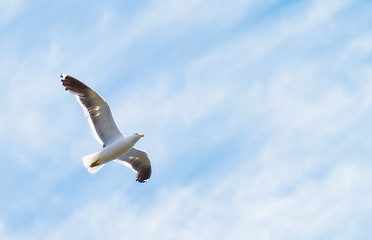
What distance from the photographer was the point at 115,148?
92.6ft

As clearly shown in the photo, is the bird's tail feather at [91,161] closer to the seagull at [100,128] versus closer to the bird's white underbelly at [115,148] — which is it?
the seagull at [100,128]

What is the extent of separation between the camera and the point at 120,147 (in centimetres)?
2825

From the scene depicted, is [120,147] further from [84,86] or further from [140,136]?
[84,86]

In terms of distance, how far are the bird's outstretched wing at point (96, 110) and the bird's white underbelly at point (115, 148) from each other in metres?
0.54

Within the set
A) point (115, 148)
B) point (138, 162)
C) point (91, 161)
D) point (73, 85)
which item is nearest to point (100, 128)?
point (115, 148)

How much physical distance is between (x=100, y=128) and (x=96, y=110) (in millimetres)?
787

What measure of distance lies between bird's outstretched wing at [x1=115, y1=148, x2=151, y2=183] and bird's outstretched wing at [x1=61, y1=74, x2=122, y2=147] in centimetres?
163

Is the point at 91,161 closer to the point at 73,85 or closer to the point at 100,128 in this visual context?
the point at 100,128

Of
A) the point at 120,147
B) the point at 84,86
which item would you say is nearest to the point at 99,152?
the point at 120,147

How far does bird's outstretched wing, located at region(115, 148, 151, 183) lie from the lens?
30.4 metres

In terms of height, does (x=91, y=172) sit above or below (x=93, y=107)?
below

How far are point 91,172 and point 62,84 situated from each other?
11.7ft

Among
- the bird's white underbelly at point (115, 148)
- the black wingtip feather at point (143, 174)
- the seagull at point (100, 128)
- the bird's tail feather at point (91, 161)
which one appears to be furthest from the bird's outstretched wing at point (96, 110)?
the black wingtip feather at point (143, 174)

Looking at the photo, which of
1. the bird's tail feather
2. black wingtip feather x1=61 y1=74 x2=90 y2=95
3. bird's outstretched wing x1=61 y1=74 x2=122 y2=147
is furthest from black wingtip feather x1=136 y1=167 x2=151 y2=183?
black wingtip feather x1=61 y1=74 x2=90 y2=95
